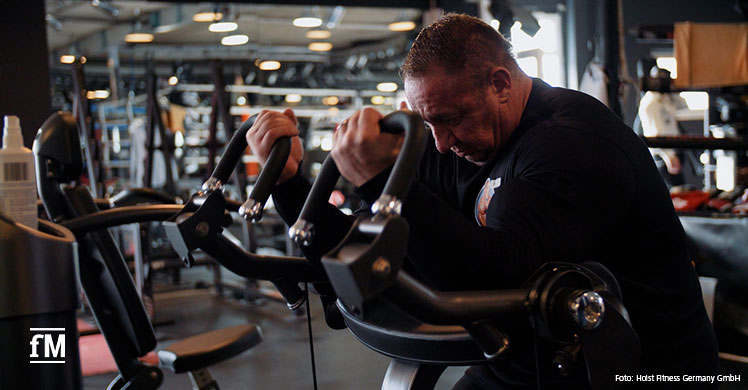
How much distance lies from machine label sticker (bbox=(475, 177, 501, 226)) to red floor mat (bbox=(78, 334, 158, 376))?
2.54 m

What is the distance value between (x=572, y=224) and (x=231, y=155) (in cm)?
53

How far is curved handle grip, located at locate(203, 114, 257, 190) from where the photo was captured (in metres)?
0.99

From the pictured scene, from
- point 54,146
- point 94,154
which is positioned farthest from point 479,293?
point 94,154

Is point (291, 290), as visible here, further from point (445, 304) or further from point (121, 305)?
point (445, 304)

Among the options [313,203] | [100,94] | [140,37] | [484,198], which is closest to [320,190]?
[313,203]

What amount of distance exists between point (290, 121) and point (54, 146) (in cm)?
37

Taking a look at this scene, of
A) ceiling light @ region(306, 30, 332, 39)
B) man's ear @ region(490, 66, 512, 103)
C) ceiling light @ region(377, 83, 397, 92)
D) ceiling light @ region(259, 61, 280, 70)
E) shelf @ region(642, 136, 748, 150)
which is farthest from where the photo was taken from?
ceiling light @ region(377, 83, 397, 92)

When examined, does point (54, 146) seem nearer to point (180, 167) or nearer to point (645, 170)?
point (645, 170)

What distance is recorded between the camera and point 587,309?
2.90 ft

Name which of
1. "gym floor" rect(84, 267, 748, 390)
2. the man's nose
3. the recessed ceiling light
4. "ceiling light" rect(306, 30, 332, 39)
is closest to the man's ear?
the man's nose

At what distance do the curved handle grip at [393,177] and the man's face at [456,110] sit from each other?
1.28ft

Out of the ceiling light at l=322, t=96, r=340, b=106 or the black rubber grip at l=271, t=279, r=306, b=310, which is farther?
the ceiling light at l=322, t=96, r=340, b=106

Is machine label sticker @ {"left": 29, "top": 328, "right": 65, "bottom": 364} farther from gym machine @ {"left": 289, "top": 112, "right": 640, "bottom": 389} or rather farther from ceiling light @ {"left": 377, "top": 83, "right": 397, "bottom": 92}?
ceiling light @ {"left": 377, "top": 83, "right": 397, "bottom": 92}

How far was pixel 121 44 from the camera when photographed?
10945mm
